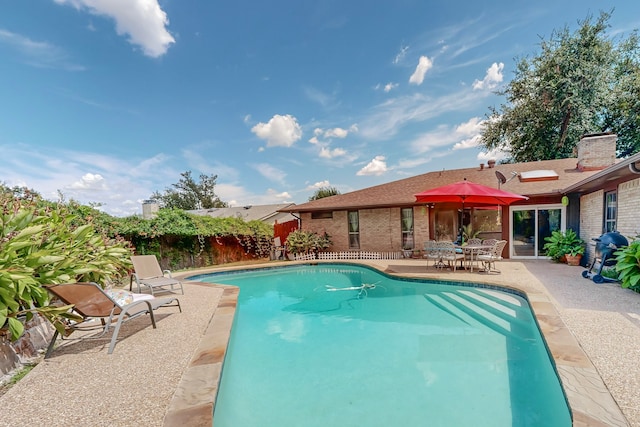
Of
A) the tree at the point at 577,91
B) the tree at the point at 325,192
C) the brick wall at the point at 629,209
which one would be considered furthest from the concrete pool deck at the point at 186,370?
the tree at the point at 325,192

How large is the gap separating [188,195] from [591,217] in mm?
46910

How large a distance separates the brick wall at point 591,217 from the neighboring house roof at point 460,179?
0.85m

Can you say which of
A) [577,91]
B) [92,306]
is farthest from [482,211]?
[92,306]

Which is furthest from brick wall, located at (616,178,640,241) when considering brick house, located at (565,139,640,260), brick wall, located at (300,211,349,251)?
brick wall, located at (300,211,349,251)

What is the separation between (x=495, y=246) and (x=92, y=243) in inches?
425

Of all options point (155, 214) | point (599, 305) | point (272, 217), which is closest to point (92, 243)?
point (155, 214)

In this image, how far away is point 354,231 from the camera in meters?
14.6

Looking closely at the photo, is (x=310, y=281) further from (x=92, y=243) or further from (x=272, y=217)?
(x=272, y=217)

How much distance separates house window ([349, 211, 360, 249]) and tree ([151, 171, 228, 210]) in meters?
35.9

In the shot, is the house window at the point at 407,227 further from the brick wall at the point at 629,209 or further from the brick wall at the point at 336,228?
the brick wall at the point at 629,209

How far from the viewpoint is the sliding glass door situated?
1139 cm

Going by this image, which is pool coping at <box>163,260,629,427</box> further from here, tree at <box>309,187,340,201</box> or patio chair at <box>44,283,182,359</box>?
tree at <box>309,187,340,201</box>

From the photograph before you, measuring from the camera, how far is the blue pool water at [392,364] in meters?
3.16

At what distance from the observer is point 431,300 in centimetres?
729
